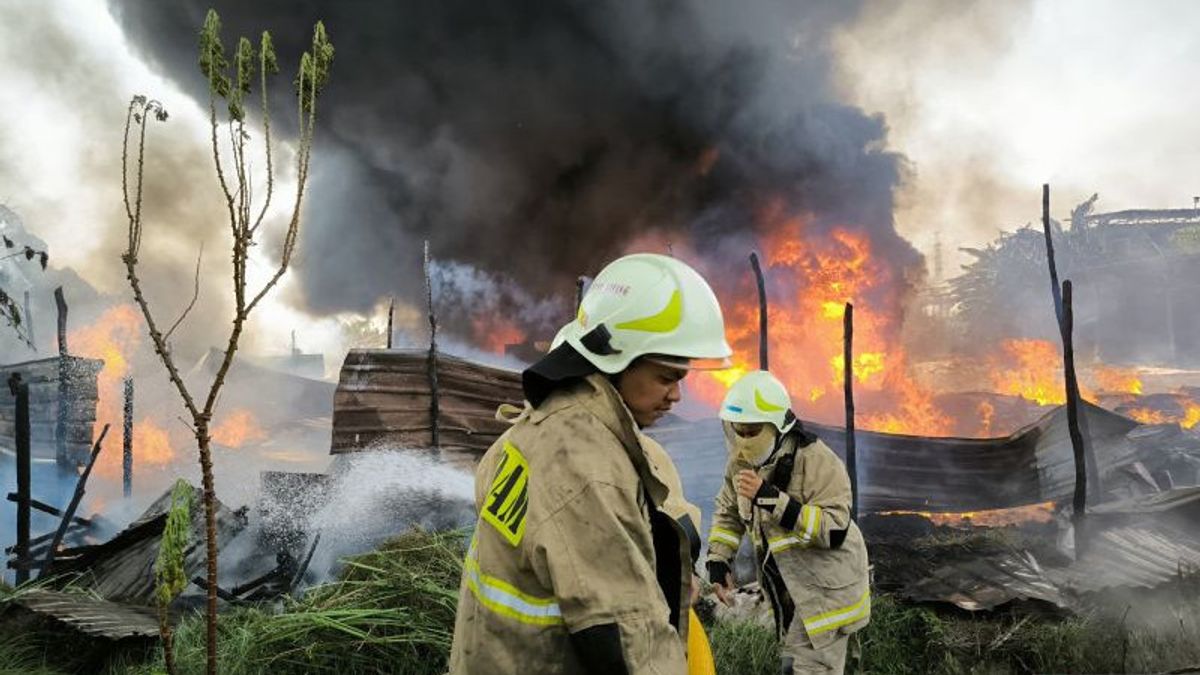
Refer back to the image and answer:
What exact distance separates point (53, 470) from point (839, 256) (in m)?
24.5

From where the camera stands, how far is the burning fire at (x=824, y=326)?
23000 millimetres

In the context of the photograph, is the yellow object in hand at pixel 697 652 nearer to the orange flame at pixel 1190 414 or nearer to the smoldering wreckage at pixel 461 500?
Result: the smoldering wreckage at pixel 461 500

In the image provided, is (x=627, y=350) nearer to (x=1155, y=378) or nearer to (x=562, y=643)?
(x=562, y=643)

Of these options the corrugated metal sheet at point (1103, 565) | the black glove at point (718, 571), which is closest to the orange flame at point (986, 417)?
the corrugated metal sheet at point (1103, 565)

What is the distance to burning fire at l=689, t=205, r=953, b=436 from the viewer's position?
906 inches

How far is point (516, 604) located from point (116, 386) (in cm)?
2630

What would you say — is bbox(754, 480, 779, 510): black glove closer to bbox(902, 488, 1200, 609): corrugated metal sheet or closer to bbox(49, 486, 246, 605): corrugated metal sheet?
bbox(902, 488, 1200, 609): corrugated metal sheet

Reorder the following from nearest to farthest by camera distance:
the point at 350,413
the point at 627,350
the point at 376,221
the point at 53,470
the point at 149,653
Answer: the point at 627,350
the point at 149,653
the point at 350,413
the point at 53,470
the point at 376,221

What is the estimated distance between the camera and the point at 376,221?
26.2 metres

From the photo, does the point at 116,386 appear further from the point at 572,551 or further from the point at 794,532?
the point at 572,551

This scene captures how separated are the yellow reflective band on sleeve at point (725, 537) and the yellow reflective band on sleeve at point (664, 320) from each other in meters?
3.06

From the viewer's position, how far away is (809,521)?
13.2 ft

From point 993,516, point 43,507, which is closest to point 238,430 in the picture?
point 43,507

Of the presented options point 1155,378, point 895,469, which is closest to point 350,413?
point 895,469
